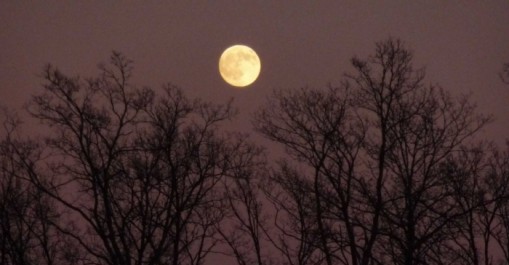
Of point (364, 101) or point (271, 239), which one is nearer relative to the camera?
point (364, 101)

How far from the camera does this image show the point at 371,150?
13.8m

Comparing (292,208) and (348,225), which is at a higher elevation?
(292,208)

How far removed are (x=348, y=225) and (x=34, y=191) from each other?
11990 millimetres

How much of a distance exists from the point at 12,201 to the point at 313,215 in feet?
30.3

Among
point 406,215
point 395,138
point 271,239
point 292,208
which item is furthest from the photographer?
point 271,239

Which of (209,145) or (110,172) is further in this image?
(209,145)

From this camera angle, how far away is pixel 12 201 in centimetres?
1466

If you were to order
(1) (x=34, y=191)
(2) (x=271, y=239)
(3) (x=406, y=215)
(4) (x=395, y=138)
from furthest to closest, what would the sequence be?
1. (2) (x=271, y=239)
2. (1) (x=34, y=191)
3. (4) (x=395, y=138)
4. (3) (x=406, y=215)

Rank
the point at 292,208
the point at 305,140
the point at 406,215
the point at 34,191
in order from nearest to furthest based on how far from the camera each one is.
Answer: the point at 406,215, the point at 305,140, the point at 292,208, the point at 34,191

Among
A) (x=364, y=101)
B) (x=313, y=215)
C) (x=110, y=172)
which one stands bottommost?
(x=313, y=215)

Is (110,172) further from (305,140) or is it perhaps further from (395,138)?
(395,138)

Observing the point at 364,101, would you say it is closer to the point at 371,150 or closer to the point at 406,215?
the point at 371,150

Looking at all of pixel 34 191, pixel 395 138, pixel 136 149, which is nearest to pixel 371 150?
pixel 395 138

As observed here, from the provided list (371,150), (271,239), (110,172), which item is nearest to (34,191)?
(110,172)
